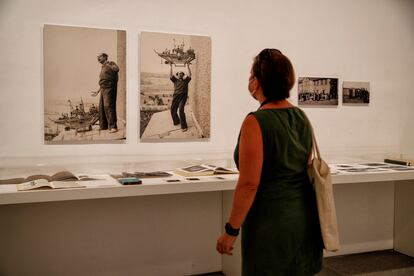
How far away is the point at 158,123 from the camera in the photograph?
11.2 ft

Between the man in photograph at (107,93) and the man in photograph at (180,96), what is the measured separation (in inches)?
17.6

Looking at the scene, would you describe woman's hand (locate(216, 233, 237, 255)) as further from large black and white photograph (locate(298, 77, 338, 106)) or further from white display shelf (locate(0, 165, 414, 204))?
large black and white photograph (locate(298, 77, 338, 106))

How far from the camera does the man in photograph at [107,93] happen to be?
3215mm

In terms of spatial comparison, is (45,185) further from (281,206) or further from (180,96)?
(281,206)

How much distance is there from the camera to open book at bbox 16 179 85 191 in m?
2.63

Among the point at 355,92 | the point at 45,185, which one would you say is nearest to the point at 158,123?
the point at 45,185

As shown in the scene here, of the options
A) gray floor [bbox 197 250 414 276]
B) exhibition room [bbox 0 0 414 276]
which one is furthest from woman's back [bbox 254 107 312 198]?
gray floor [bbox 197 250 414 276]

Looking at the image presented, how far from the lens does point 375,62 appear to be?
13.7 ft

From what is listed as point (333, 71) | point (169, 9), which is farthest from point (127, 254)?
point (333, 71)

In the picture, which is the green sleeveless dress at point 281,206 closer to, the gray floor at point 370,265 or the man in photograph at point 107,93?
the man in photograph at point 107,93

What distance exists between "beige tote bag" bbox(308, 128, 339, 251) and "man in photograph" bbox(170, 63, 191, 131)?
5.13 feet

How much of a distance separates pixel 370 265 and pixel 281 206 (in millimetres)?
2325

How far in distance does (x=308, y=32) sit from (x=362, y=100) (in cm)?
84

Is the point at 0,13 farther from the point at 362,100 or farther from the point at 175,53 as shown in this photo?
the point at 362,100
